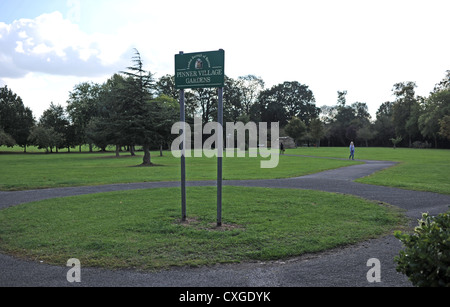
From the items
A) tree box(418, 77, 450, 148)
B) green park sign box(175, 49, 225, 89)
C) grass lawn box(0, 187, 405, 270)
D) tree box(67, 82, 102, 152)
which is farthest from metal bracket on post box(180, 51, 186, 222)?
tree box(418, 77, 450, 148)

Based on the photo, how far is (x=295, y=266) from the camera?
4848 millimetres

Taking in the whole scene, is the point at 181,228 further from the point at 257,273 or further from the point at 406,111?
the point at 406,111

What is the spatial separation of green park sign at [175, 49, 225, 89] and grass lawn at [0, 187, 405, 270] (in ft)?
10.3

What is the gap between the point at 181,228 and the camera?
22.7ft

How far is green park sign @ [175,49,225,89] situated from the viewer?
7.06m

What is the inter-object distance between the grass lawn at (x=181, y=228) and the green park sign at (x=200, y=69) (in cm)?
314

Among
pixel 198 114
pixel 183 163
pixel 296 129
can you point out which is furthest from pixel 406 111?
pixel 183 163

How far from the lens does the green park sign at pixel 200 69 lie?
706 centimetres

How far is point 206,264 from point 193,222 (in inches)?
103

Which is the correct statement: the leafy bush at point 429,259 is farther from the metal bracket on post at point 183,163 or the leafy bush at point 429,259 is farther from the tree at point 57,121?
the tree at point 57,121

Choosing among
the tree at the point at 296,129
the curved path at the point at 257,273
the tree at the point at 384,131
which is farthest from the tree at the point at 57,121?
the tree at the point at 384,131

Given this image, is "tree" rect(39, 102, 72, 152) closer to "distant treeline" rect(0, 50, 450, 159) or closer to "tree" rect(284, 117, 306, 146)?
"distant treeline" rect(0, 50, 450, 159)
